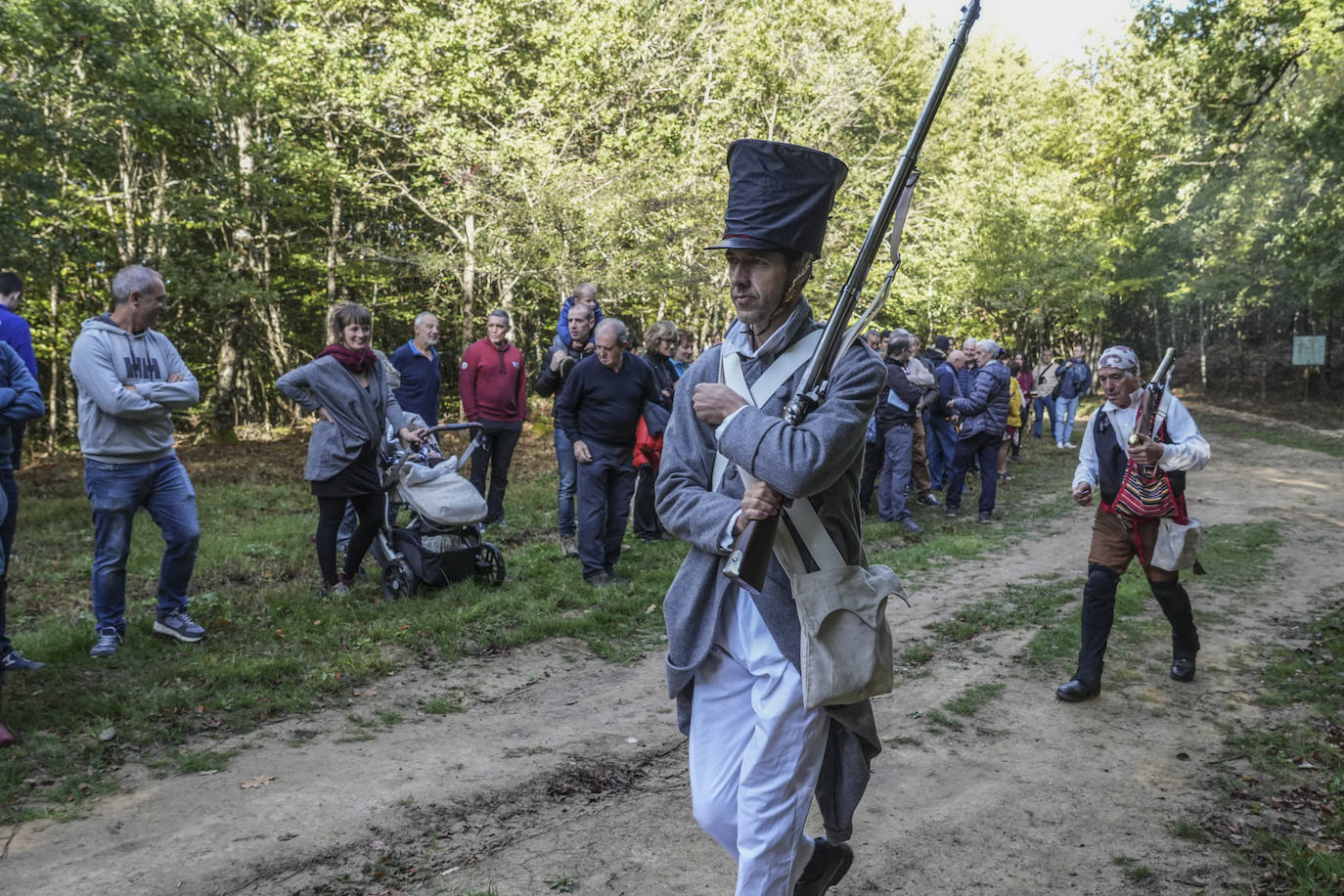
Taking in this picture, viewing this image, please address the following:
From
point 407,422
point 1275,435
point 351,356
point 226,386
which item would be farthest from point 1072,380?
point 226,386

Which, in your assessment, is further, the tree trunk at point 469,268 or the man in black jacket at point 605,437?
the tree trunk at point 469,268

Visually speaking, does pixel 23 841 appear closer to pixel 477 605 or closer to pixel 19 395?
pixel 19 395

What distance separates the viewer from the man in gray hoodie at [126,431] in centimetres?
584

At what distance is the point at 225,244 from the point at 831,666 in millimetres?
20155

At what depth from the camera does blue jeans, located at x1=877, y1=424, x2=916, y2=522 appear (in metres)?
11.3

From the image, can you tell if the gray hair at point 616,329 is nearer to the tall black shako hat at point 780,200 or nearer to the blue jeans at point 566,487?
the blue jeans at point 566,487

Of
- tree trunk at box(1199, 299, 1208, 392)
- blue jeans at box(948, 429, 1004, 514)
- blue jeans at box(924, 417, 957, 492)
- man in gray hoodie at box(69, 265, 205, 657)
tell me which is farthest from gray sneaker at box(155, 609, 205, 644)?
tree trunk at box(1199, 299, 1208, 392)

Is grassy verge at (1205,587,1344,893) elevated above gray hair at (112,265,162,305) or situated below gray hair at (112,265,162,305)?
below

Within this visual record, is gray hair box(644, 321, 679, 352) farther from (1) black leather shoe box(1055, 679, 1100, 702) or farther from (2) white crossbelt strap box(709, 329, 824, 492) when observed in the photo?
(2) white crossbelt strap box(709, 329, 824, 492)

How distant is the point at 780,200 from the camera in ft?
8.45

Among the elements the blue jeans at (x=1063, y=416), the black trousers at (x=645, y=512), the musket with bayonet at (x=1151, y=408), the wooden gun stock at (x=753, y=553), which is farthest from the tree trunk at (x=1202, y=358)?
the wooden gun stock at (x=753, y=553)

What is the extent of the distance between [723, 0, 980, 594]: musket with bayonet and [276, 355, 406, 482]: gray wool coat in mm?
5355

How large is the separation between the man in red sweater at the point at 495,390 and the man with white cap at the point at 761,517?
7841mm

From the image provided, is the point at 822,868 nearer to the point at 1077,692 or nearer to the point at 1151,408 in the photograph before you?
the point at 1077,692
